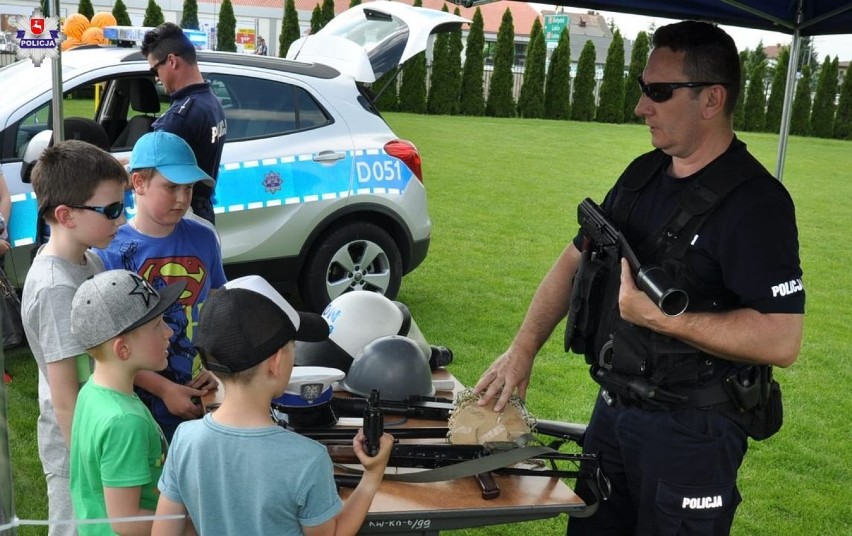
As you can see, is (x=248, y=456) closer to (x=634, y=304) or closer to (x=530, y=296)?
(x=634, y=304)

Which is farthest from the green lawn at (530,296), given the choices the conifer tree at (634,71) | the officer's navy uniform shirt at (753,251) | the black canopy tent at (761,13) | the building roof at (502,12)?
the conifer tree at (634,71)

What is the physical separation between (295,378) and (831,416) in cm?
443

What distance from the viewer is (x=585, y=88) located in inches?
1217

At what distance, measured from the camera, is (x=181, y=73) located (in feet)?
16.1

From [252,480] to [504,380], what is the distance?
988 millimetres

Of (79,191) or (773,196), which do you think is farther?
(79,191)

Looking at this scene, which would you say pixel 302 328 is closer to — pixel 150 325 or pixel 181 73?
pixel 150 325

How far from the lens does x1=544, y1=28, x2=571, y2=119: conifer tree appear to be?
3042cm

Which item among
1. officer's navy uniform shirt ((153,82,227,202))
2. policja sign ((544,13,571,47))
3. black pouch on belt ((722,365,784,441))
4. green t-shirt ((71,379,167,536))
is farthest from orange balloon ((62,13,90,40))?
policja sign ((544,13,571,47))

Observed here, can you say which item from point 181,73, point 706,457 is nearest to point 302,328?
point 706,457

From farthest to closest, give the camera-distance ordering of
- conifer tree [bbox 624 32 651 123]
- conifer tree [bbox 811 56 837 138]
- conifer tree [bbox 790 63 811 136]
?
conifer tree [bbox 790 63 811 136], conifer tree [bbox 624 32 651 123], conifer tree [bbox 811 56 837 138]

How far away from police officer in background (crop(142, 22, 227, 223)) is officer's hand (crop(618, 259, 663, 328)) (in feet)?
9.65

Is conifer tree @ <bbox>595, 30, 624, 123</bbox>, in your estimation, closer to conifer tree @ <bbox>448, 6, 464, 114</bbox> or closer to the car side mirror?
conifer tree @ <bbox>448, 6, 464, 114</bbox>

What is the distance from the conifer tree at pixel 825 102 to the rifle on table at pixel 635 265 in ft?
96.6
